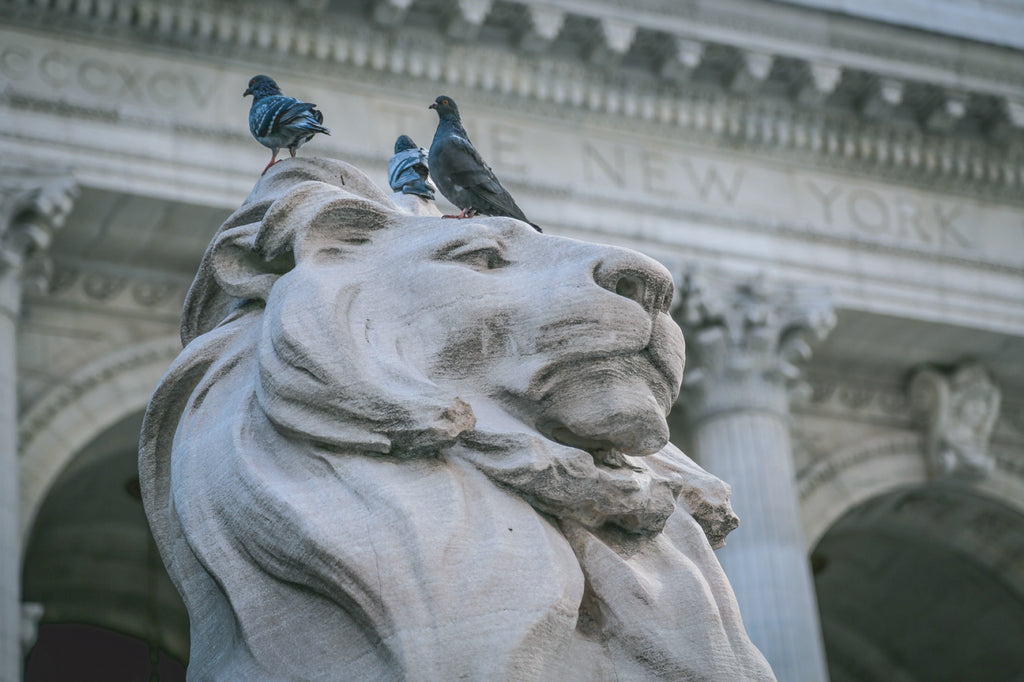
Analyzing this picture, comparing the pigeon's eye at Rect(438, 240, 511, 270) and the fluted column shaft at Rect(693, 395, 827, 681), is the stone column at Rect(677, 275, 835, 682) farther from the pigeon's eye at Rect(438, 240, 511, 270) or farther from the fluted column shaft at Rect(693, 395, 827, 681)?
the pigeon's eye at Rect(438, 240, 511, 270)

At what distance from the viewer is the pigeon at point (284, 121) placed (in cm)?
411

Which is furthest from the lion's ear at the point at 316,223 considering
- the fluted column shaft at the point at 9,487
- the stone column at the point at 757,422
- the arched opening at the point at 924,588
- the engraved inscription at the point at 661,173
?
the arched opening at the point at 924,588

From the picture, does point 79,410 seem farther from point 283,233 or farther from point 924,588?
point 283,233

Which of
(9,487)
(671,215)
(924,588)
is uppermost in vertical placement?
(671,215)

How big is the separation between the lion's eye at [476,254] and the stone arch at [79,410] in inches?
329

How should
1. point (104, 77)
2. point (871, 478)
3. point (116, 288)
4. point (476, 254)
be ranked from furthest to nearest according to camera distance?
1. point (871, 478)
2. point (116, 288)
3. point (104, 77)
4. point (476, 254)

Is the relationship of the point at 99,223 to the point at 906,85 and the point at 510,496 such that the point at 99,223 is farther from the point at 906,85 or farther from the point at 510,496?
the point at 510,496

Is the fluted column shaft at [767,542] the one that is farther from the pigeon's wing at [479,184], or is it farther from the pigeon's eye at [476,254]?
the pigeon's eye at [476,254]

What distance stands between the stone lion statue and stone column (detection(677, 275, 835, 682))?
8.55 m

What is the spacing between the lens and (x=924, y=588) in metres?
16.2

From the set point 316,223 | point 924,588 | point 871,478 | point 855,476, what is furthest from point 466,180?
point 924,588

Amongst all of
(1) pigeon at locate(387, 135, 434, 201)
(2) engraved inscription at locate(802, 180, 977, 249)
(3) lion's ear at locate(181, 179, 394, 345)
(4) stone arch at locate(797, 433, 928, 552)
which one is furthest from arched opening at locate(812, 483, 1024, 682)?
(3) lion's ear at locate(181, 179, 394, 345)

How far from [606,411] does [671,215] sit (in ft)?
32.3

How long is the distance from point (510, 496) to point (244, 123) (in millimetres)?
9117
